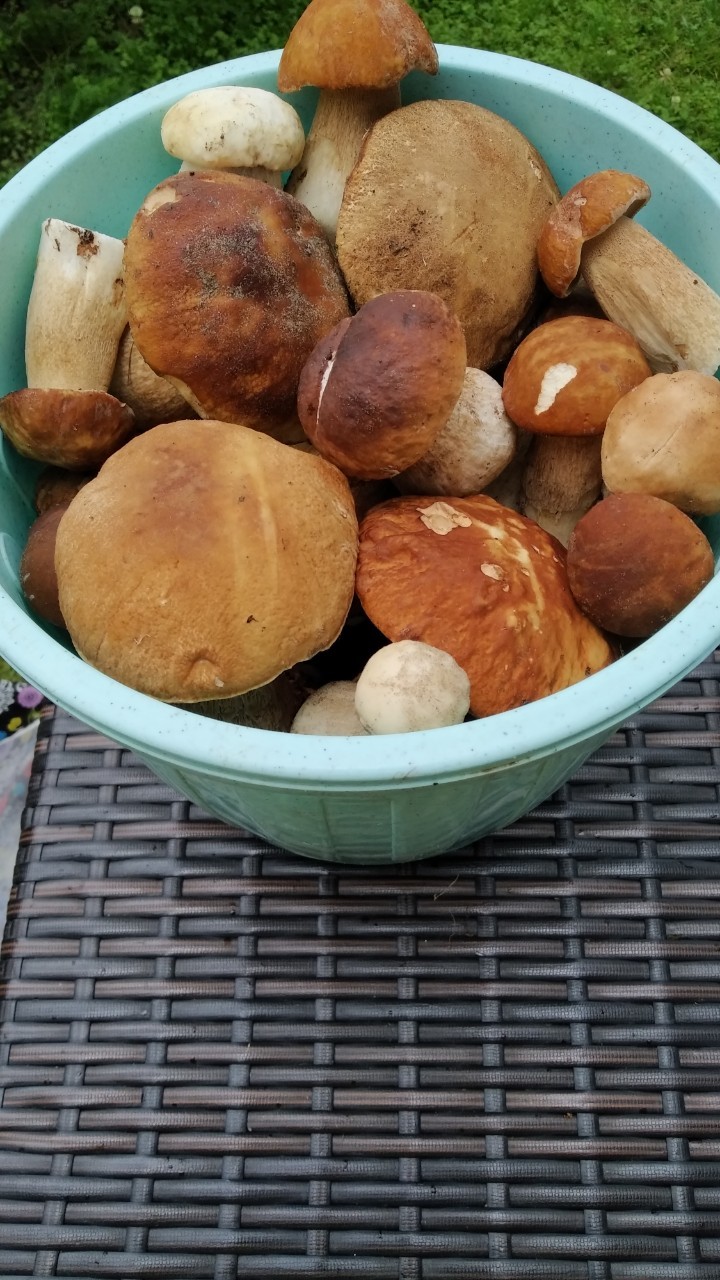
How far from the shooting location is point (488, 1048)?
110cm

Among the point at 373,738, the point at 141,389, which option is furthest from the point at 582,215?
the point at 373,738

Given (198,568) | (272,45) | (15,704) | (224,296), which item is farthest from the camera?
(272,45)

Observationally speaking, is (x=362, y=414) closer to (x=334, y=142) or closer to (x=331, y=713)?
(x=331, y=713)

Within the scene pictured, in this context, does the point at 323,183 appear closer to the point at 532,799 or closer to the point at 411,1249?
the point at 532,799

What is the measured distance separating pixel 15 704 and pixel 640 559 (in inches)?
59.2

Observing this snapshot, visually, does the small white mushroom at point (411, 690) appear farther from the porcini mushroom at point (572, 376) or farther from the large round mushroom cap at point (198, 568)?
the porcini mushroom at point (572, 376)

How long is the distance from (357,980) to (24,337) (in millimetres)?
831

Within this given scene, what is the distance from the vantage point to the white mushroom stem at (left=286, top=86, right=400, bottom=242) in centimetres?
111

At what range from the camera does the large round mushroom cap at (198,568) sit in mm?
844

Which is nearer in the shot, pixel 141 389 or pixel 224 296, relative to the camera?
pixel 224 296

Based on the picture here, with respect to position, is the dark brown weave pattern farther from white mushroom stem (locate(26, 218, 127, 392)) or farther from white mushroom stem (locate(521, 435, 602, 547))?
white mushroom stem (locate(26, 218, 127, 392))

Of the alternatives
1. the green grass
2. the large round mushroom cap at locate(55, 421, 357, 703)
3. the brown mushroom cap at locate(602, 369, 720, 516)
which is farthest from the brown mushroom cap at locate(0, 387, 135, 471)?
the green grass

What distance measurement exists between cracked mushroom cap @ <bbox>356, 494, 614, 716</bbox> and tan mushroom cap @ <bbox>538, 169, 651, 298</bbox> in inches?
11.8

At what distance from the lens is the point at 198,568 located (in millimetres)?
841
